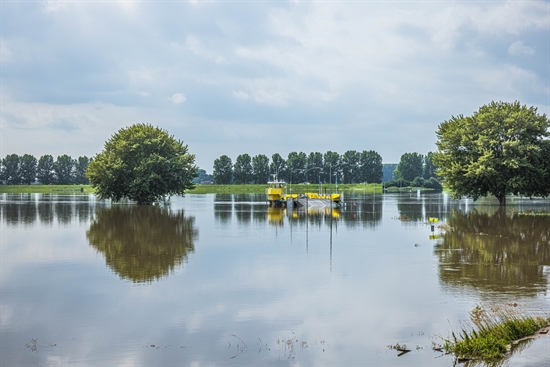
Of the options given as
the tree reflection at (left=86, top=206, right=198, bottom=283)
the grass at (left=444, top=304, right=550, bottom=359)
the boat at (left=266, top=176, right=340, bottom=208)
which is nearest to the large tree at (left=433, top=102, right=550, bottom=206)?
the boat at (left=266, top=176, right=340, bottom=208)

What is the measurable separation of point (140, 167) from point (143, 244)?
50682 mm

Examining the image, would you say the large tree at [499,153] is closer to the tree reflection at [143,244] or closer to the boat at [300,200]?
the boat at [300,200]

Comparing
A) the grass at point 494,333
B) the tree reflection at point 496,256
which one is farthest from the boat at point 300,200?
the grass at point 494,333

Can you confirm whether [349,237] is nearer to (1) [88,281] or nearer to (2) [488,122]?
(1) [88,281]

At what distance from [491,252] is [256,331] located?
64.8 feet

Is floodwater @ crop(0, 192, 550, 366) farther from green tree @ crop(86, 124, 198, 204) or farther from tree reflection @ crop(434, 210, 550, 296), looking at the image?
green tree @ crop(86, 124, 198, 204)

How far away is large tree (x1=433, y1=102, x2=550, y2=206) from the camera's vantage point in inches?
2719

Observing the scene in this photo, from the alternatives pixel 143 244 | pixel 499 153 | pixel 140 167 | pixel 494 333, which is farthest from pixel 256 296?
pixel 140 167

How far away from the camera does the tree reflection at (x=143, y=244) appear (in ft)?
87.5

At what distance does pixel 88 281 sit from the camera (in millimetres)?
23906

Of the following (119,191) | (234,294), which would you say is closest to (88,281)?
(234,294)

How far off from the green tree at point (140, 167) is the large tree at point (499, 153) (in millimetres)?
37336

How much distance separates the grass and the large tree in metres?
54.7

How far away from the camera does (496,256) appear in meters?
30.5
